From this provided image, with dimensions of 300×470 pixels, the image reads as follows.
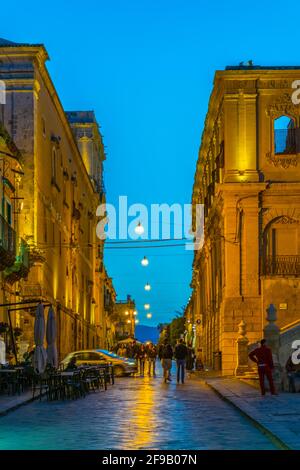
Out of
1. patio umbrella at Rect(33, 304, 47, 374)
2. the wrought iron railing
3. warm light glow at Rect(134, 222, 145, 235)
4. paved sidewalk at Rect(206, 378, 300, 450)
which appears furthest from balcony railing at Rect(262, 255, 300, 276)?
patio umbrella at Rect(33, 304, 47, 374)

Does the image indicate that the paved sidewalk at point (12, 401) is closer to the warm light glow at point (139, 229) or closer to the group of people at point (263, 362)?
the group of people at point (263, 362)

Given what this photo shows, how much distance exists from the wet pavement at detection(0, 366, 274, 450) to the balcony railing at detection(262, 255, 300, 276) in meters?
17.3

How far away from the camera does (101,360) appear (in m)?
39.4

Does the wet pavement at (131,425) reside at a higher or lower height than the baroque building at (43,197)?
lower

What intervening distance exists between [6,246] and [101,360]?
956cm

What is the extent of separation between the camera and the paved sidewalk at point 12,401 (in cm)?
1979

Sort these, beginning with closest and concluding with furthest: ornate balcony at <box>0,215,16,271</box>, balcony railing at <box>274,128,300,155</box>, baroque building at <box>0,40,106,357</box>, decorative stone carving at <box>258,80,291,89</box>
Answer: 1. ornate balcony at <box>0,215,16,271</box>
2. baroque building at <box>0,40,106,357</box>
3. decorative stone carving at <box>258,80,291,89</box>
4. balcony railing at <box>274,128,300,155</box>

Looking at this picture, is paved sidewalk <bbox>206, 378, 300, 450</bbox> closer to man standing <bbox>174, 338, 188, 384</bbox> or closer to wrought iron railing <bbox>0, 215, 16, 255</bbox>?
man standing <bbox>174, 338, 188, 384</bbox>

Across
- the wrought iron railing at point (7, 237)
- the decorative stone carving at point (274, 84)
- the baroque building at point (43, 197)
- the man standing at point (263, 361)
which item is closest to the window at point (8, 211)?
the baroque building at point (43, 197)

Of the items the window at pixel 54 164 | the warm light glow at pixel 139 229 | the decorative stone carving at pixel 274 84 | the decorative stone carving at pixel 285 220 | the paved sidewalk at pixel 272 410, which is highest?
the decorative stone carving at pixel 274 84

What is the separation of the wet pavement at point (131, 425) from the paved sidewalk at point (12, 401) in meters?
0.21

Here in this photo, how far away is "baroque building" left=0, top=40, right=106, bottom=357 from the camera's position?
126 ft

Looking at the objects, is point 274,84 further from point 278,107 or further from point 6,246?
point 6,246
